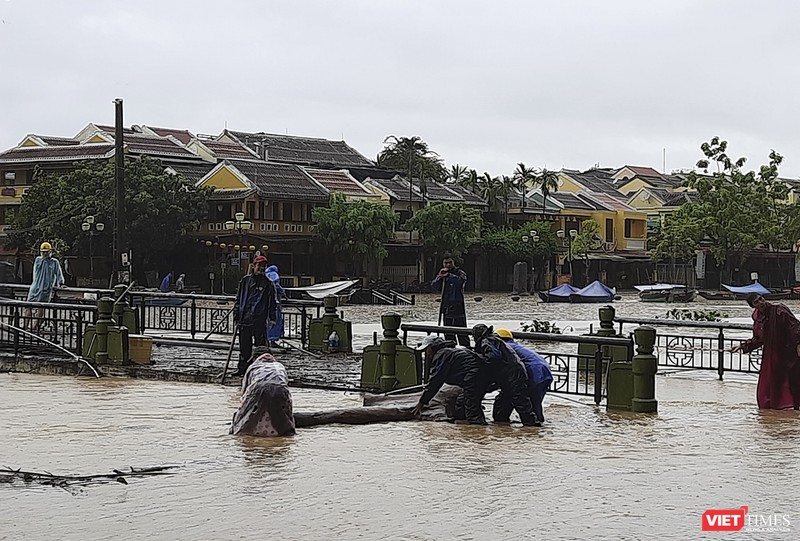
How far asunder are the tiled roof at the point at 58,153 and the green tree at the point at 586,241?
29.5 meters

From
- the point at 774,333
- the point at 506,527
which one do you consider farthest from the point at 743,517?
the point at 774,333

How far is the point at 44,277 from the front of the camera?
1848 cm

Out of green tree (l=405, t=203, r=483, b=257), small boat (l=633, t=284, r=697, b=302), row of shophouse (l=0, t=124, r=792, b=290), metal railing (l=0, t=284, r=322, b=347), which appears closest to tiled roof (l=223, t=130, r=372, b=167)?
row of shophouse (l=0, t=124, r=792, b=290)

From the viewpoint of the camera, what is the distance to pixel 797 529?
269 inches

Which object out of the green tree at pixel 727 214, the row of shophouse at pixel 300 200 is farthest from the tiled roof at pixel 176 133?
the green tree at pixel 727 214

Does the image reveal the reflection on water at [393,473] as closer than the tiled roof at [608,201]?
Yes

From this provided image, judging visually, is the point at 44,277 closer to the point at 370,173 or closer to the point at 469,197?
the point at 370,173

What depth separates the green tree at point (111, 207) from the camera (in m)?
52.9

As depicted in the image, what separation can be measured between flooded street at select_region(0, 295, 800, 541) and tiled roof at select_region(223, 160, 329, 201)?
44.1m

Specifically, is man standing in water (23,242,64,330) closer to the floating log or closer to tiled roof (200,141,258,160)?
the floating log

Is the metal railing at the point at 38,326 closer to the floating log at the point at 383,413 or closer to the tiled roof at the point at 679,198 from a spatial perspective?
the floating log at the point at 383,413

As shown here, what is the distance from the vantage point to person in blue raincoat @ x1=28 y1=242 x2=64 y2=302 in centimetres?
1845

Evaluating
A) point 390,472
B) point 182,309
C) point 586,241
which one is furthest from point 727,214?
point 390,472

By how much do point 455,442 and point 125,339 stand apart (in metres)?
7.63
